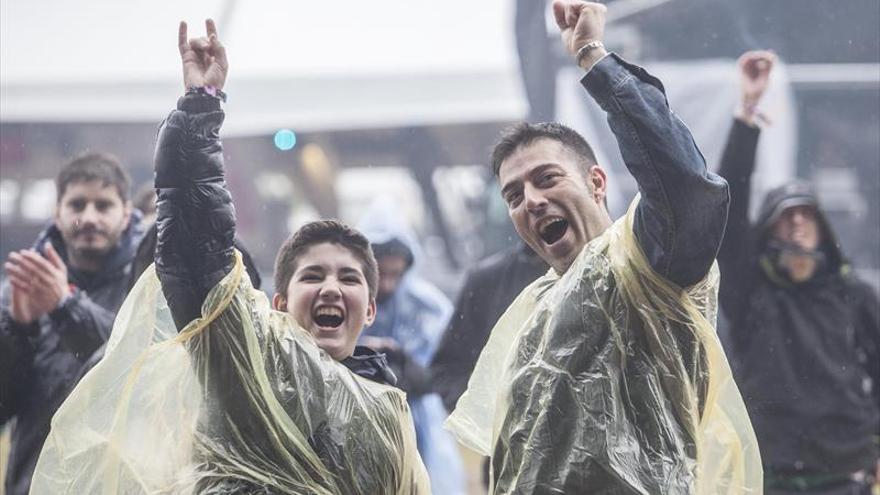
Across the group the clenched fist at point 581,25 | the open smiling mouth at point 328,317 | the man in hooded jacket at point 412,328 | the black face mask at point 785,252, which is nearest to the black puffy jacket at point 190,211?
the open smiling mouth at point 328,317

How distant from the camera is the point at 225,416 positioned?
7.37ft

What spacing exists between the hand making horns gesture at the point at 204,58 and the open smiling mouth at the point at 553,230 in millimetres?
655

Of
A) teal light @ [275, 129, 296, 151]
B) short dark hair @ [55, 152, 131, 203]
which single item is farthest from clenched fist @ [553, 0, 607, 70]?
teal light @ [275, 129, 296, 151]

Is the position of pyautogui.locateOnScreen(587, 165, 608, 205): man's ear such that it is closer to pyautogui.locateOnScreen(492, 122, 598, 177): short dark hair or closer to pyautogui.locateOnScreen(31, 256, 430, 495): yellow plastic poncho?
pyautogui.locateOnScreen(492, 122, 598, 177): short dark hair

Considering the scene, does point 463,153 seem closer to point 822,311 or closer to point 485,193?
point 485,193

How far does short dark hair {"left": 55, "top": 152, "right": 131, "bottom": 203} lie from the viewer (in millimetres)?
3816

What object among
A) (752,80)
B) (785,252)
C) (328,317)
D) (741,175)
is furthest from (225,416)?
(785,252)

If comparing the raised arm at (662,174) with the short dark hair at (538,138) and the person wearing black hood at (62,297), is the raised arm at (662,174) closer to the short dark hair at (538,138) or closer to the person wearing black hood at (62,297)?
the short dark hair at (538,138)

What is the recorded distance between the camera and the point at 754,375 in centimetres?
411

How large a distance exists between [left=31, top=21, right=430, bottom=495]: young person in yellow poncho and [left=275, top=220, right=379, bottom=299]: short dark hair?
0.31ft

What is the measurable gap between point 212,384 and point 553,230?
0.68 metres

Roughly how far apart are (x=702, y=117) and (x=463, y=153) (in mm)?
3278

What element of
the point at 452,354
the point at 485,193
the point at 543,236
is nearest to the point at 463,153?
the point at 485,193

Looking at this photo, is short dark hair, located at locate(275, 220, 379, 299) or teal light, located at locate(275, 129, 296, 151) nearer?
short dark hair, located at locate(275, 220, 379, 299)
